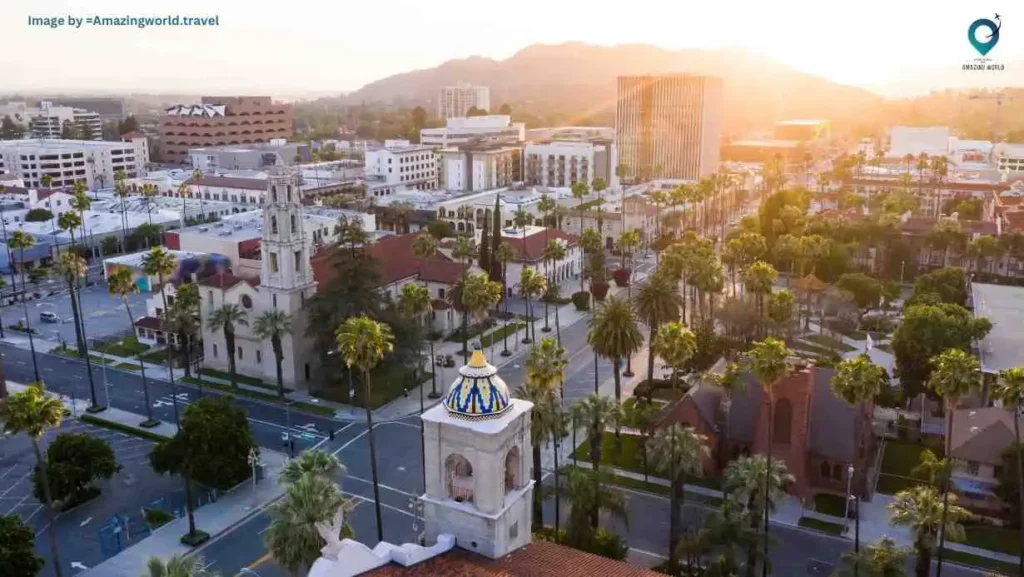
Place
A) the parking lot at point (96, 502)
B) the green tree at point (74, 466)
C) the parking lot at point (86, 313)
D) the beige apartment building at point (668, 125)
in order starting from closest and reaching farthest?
the parking lot at point (96, 502)
the green tree at point (74, 466)
the parking lot at point (86, 313)
the beige apartment building at point (668, 125)

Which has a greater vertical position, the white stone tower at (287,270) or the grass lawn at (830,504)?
Answer: the white stone tower at (287,270)

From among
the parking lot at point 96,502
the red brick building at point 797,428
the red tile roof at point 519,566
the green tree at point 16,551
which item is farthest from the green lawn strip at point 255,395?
the red tile roof at point 519,566

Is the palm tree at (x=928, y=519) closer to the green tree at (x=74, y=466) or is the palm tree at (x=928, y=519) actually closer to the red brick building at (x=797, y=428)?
the red brick building at (x=797, y=428)

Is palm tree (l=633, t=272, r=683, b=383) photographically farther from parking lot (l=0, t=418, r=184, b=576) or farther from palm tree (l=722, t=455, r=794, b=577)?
parking lot (l=0, t=418, r=184, b=576)

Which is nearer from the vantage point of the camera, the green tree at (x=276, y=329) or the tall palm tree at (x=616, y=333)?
the tall palm tree at (x=616, y=333)

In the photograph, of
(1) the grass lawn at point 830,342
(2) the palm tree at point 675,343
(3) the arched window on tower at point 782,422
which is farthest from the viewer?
(1) the grass lawn at point 830,342

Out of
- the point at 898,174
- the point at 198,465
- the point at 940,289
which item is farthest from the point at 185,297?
the point at 898,174
